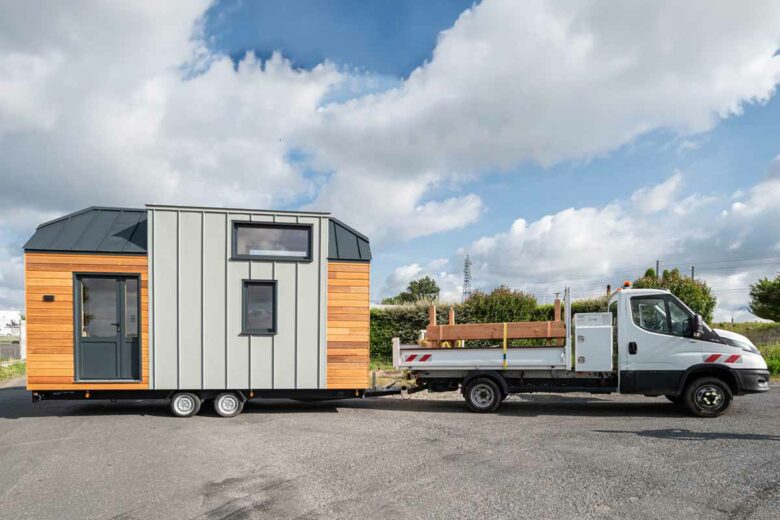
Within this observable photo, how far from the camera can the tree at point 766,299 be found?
3634 cm

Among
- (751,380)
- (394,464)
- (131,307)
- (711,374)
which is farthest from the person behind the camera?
(131,307)

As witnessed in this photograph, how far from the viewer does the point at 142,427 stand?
8438 mm

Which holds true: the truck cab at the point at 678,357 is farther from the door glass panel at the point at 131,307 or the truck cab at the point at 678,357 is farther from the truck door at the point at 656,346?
the door glass panel at the point at 131,307

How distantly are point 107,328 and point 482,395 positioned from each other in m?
6.93

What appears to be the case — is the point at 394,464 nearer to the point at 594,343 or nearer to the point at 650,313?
the point at 594,343

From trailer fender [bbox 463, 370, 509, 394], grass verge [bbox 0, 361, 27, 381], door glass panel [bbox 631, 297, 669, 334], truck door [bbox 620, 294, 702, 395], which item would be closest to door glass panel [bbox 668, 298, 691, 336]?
truck door [bbox 620, 294, 702, 395]

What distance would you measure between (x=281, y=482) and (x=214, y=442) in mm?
2290

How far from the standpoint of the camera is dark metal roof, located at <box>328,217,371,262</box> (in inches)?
382

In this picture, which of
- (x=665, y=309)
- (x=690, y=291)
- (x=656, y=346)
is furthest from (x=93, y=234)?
(x=690, y=291)

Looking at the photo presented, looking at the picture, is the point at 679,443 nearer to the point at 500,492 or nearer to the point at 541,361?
the point at 541,361

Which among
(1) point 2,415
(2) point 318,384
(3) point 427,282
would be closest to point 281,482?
(2) point 318,384

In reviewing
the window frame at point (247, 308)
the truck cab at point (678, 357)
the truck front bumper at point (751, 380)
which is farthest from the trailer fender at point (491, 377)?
the truck front bumper at point (751, 380)

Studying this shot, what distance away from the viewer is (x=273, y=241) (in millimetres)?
9648

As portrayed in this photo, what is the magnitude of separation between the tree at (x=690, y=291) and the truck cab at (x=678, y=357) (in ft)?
29.4
